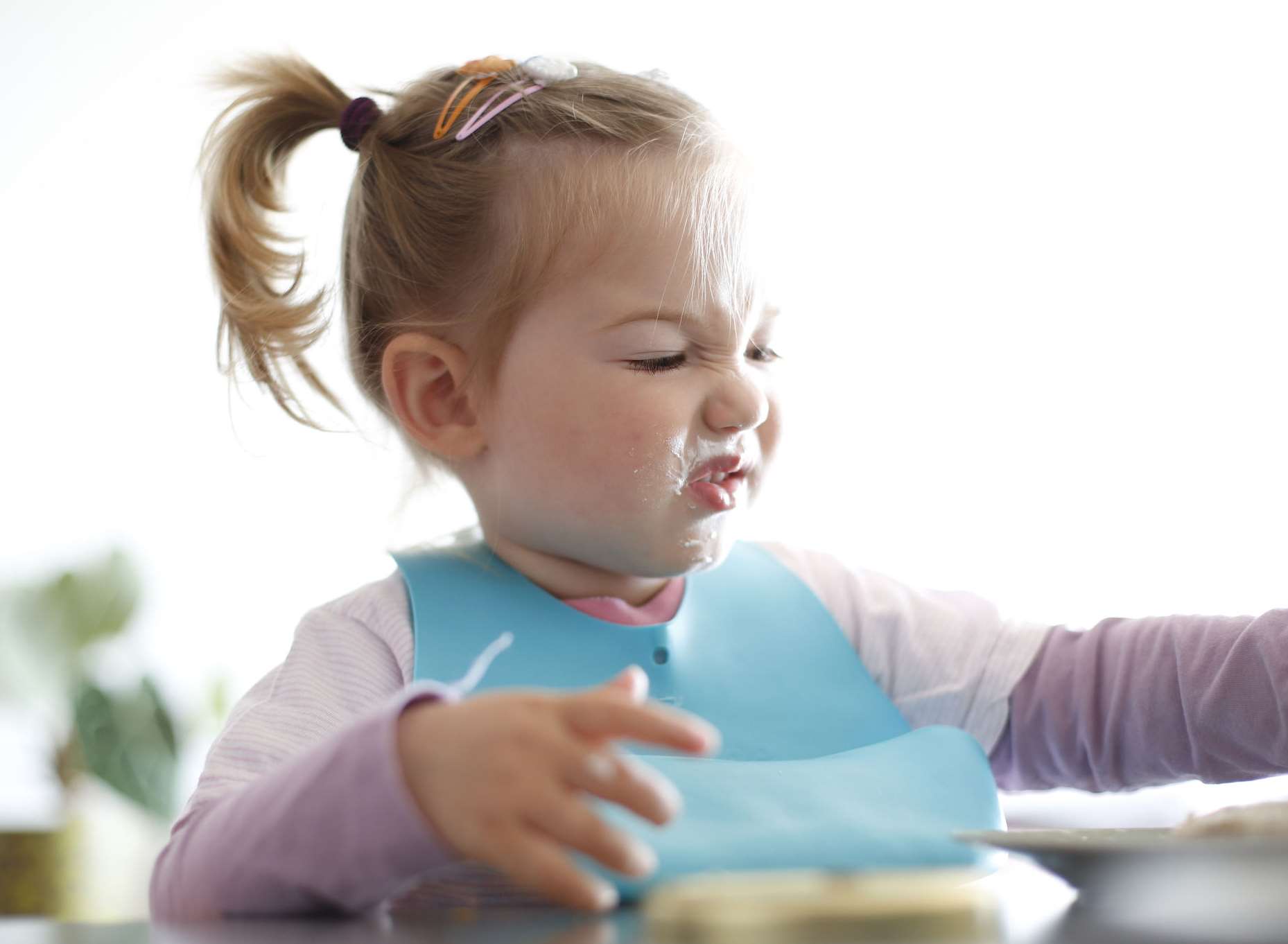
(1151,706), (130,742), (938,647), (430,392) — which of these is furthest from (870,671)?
(130,742)

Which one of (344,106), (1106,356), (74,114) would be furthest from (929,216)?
(74,114)

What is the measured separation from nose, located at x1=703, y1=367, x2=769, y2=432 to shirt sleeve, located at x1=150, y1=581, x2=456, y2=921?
13.9 inches

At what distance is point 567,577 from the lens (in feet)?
3.41

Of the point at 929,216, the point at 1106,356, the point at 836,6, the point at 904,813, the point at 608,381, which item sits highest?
the point at 836,6

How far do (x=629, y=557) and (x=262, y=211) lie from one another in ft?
1.65

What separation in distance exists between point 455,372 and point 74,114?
1968 millimetres

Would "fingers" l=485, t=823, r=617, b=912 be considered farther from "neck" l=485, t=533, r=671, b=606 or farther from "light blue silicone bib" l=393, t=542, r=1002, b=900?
"neck" l=485, t=533, r=671, b=606

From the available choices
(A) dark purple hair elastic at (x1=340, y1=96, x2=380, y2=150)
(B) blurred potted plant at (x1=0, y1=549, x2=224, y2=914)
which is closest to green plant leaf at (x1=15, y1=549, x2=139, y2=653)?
(B) blurred potted plant at (x1=0, y1=549, x2=224, y2=914)

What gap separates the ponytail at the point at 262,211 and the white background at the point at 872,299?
508 mm

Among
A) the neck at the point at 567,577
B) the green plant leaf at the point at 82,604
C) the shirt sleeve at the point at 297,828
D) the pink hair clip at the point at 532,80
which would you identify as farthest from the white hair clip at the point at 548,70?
the green plant leaf at the point at 82,604

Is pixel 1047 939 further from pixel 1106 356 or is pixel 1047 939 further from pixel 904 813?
pixel 1106 356

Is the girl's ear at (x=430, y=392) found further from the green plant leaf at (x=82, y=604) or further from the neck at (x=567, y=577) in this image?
the green plant leaf at (x=82, y=604)

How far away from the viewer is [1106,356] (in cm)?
219

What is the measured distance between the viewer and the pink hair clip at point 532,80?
1072mm
